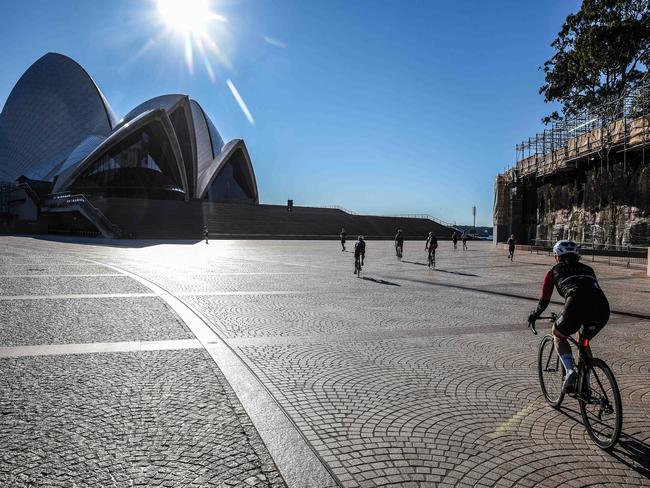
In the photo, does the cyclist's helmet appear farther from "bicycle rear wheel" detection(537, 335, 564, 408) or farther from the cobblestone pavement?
the cobblestone pavement

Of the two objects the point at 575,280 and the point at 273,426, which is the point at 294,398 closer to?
the point at 273,426

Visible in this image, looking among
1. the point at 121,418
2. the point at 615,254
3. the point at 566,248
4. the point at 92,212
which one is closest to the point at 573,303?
the point at 566,248

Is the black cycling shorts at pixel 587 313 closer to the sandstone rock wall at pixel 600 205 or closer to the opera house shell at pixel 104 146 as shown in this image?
the sandstone rock wall at pixel 600 205

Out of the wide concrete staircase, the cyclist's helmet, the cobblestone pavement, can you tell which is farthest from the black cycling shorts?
the wide concrete staircase

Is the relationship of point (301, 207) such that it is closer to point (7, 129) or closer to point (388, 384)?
point (7, 129)

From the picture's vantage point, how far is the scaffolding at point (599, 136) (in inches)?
809

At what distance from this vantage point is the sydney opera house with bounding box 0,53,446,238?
4741 centimetres

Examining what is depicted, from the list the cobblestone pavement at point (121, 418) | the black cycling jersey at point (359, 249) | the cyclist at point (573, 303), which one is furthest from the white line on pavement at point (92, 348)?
the black cycling jersey at point (359, 249)

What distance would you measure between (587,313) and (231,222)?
47.3m

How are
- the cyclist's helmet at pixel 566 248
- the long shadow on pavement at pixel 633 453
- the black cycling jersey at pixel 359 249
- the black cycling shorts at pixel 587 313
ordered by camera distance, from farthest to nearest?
the black cycling jersey at pixel 359 249 < the cyclist's helmet at pixel 566 248 < the black cycling shorts at pixel 587 313 < the long shadow on pavement at pixel 633 453

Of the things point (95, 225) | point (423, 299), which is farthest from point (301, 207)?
point (423, 299)

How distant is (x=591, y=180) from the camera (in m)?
24.2

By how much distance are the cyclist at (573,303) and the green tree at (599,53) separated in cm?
2633

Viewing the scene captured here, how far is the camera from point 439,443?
315 cm
